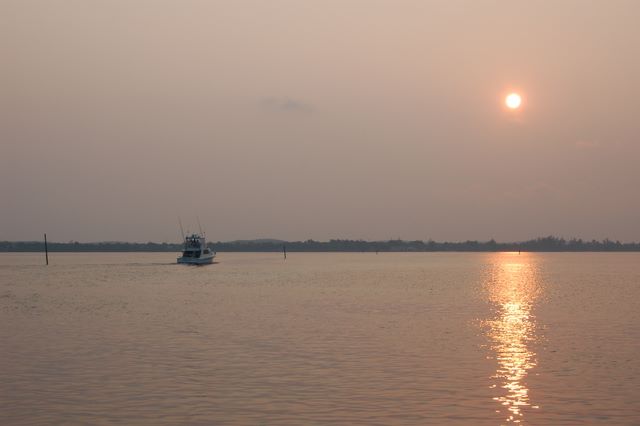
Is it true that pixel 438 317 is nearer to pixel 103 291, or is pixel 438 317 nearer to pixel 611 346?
pixel 611 346

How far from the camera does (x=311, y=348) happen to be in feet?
135

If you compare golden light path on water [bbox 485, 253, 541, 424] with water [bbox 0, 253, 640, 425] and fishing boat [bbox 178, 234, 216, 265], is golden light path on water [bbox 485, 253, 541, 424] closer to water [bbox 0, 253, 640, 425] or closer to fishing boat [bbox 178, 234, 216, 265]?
water [bbox 0, 253, 640, 425]

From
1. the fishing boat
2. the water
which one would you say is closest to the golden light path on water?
the water

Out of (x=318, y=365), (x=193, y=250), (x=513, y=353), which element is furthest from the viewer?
(x=193, y=250)

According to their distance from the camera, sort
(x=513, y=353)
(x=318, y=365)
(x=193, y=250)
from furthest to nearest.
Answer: (x=193, y=250) → (x=513, y=353) → (x=318, y=365)

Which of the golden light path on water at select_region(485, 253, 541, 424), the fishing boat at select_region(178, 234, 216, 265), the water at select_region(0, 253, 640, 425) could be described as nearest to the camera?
the water at select_region(0, 253, 640, 425)

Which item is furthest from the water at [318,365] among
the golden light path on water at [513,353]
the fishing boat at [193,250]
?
the fishing boat at [193,250]

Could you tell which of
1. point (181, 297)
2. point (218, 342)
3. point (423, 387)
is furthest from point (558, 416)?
point (181, 297)

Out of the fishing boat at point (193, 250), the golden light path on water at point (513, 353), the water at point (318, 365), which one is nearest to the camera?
the water at point (318, 365)

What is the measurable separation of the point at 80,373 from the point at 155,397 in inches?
251

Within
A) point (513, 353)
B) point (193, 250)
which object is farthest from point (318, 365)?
point (193, 250)

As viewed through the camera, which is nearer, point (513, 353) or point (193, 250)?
point (513, 353)

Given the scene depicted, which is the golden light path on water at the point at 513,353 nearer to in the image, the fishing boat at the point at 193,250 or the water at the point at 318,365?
the water at the point at 318,365

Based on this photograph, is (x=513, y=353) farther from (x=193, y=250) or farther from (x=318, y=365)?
(x=193, y=250)
